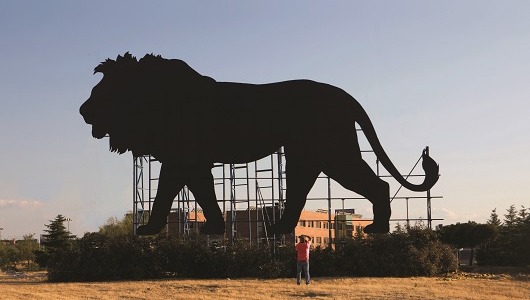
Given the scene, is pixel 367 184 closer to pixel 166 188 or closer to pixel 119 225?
pixel 166 188

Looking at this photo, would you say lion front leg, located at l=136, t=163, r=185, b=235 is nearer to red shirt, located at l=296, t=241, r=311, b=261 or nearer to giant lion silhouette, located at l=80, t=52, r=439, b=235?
giant lion silhouette, located at l=80, t=52, r=439, b=235

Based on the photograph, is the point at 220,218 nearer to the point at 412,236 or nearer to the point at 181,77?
the point at 181,77

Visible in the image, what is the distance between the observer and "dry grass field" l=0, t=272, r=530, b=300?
38.9ft

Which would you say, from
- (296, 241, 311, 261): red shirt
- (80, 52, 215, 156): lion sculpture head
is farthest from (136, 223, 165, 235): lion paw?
(296, 241, 311, 261): red shirt

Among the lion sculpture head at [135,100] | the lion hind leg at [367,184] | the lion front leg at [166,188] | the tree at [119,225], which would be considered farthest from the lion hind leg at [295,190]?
the tree at [119,225]

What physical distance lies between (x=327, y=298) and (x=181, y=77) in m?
7.18

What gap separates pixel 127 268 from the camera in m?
16.4

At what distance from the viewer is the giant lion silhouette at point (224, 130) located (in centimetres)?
1526

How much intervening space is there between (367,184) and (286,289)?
342 centimetres

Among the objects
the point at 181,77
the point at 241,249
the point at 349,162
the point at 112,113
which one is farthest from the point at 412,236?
the point at 112,113

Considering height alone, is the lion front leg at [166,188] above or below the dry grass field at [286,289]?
above

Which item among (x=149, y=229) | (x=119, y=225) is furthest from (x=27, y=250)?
(x=149, y=229)

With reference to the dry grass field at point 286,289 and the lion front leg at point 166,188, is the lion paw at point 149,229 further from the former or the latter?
the dry grass field at point 286,289

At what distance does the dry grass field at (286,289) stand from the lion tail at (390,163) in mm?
2270
